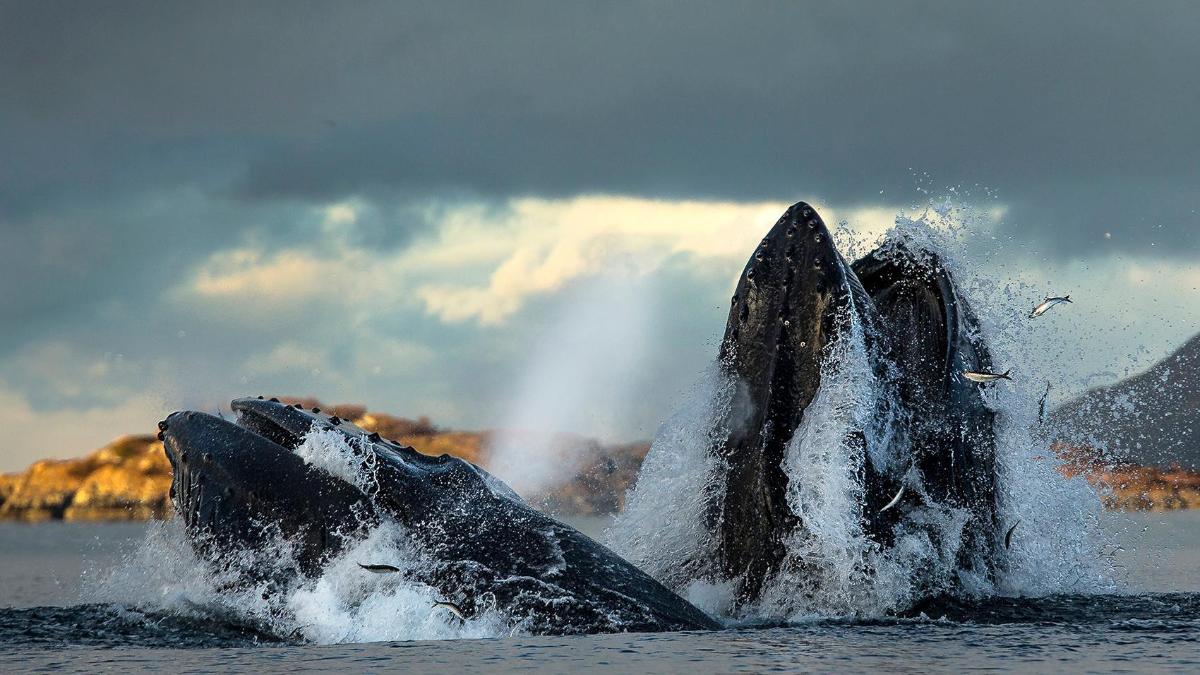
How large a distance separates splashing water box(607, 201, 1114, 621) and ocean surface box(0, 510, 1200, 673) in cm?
28

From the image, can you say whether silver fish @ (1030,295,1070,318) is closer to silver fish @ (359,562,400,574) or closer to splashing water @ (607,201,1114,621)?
splashing water @ (607,201,1114,621)

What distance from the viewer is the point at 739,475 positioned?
442 inches

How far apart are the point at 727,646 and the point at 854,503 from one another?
65.3 inches

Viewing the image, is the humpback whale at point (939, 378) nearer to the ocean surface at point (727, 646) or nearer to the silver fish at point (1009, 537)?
the silver fish at point (1009, 537)

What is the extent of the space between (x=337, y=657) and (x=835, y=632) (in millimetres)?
3407

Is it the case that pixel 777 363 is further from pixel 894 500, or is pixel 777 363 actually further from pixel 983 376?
pixel 983 376

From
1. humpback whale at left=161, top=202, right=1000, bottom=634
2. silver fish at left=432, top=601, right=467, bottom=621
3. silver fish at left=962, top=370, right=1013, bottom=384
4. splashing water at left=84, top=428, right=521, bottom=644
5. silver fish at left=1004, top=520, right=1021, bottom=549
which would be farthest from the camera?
silver fish at left=1004, top=520, right=1021, bottom=549

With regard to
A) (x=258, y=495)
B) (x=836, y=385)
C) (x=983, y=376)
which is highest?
(x=983, y=376)

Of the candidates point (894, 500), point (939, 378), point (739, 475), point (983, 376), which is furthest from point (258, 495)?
point (983, 376)

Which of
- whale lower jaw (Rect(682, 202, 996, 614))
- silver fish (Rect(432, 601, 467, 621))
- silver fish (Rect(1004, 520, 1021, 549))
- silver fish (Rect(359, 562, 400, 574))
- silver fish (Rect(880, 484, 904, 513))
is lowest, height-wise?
silver fish (Rect(432, 601, 467, 621))

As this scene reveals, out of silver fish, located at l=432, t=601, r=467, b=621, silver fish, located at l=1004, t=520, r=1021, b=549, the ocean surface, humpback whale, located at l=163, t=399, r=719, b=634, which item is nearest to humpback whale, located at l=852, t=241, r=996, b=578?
silver fish, located at l=1004, t=520, r=1021, b=549

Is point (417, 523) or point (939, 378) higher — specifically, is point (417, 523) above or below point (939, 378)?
below

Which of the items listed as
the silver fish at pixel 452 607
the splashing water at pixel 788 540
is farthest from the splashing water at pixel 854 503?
the silver fish at pixel 452 607

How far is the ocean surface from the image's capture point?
959 centimetres
